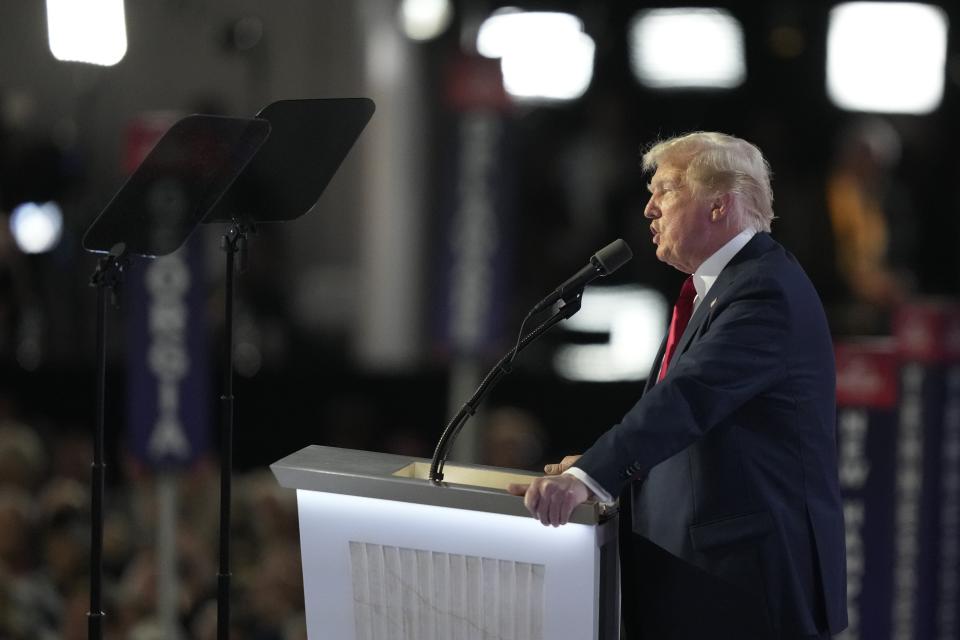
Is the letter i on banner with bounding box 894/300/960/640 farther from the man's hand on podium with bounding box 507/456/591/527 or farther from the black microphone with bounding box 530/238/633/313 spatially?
the man's hand on podium with bounding box 507/456/591/527

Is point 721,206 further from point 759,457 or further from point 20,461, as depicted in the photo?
point 20,461

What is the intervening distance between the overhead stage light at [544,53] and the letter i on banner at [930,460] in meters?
3.51

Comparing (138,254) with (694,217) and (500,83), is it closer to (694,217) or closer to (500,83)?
(694,217)

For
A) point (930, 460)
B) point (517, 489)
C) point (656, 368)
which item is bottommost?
point (930, 460)

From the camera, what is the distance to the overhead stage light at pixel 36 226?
23.9 feet

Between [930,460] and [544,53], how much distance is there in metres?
4.03

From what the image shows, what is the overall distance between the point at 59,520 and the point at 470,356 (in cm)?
194

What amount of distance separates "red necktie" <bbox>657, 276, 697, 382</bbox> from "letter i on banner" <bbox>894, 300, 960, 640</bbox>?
2762 mm

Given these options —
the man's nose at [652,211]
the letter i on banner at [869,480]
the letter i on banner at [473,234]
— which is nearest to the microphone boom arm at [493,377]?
the man's nose at [652,211]

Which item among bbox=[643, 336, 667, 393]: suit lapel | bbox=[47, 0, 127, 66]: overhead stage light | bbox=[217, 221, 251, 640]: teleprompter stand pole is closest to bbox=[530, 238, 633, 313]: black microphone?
bbox=[643, 336, 667, 393]: suit lapel

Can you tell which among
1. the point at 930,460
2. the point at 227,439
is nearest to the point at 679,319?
the point at 227,439

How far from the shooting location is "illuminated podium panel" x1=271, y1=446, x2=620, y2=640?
2.22m

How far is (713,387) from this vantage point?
2.13m

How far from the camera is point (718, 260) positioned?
2.36 m
